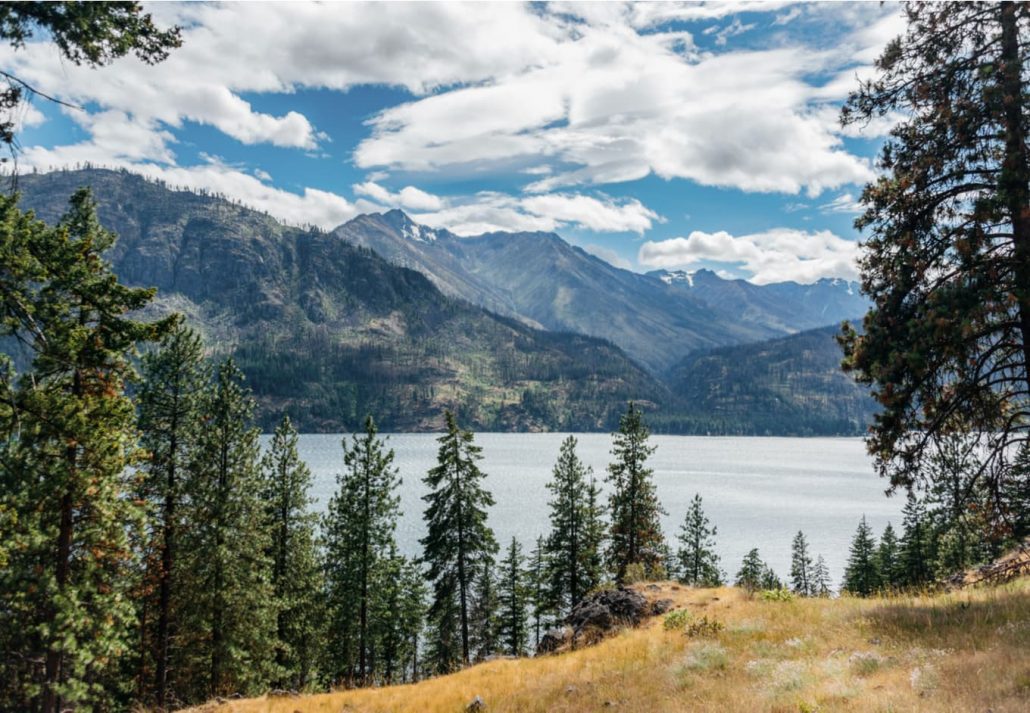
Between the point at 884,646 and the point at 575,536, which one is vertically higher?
the point at 884,646

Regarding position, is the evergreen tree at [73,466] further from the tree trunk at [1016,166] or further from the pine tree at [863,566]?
the pine tree at [863,566]

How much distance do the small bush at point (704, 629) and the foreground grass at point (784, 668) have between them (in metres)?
0.21

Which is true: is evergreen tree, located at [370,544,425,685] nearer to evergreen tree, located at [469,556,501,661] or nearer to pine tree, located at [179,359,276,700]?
evergreen tree, located at [469,556,501,661]

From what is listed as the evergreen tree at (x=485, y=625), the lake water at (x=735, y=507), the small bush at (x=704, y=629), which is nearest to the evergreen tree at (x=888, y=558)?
the lake water at (x=735, y=507)

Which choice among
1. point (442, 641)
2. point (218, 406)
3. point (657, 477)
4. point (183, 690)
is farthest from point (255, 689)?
point (657, 477)

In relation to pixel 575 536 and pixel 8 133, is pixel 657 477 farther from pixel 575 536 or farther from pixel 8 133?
pixel 8 133

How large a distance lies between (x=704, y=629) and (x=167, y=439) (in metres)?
23.9

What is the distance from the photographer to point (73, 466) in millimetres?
17078

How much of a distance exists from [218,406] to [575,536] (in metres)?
28.0

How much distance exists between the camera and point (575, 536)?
44.9 metres

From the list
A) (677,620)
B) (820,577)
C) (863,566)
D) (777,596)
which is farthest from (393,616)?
(820,577)

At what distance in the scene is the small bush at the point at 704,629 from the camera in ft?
44.3

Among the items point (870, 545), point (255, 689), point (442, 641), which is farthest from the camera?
point (870, 545)

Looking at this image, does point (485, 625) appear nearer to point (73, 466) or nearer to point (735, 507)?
point (73, 466)
